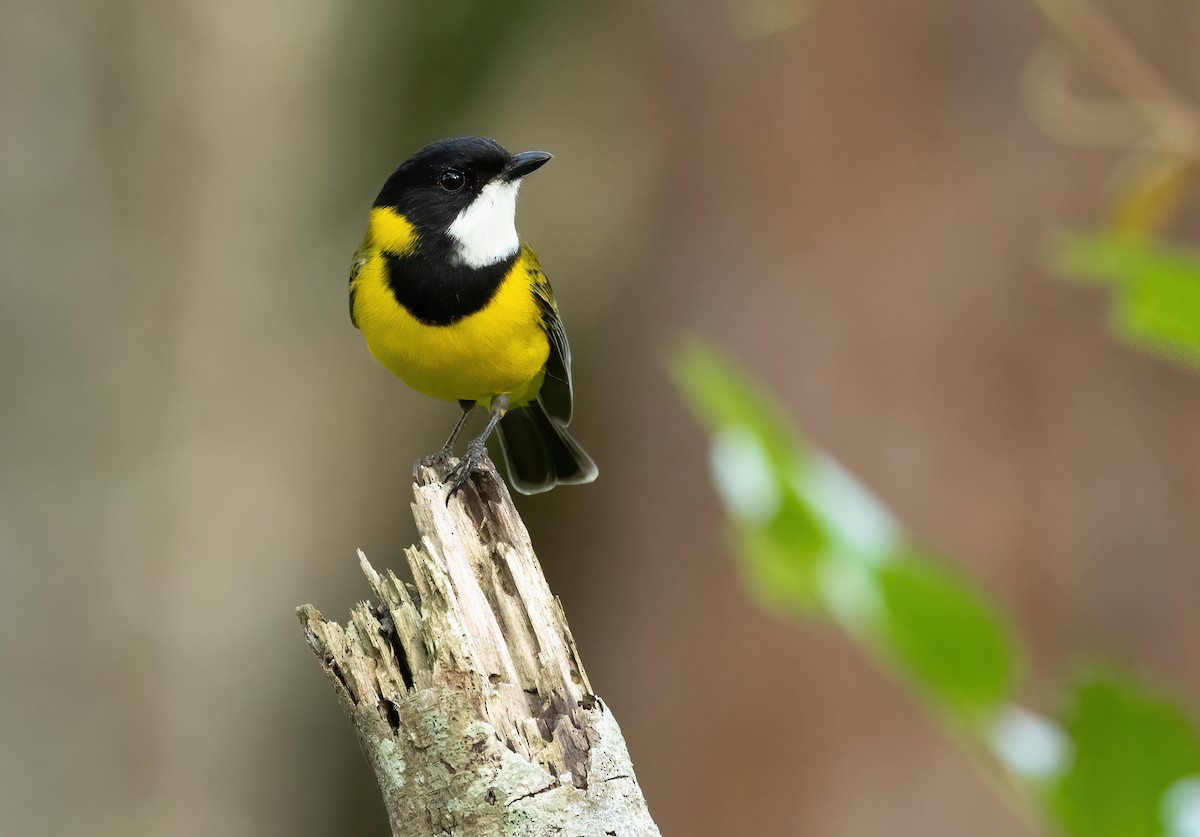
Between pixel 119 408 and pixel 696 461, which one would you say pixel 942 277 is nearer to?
pixel 696 461

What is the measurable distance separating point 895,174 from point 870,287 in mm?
502

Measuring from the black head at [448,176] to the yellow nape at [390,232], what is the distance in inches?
1.2

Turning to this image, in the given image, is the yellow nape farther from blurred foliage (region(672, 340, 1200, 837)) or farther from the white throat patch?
blurred foliage (region(672, 340, 1200, 837))

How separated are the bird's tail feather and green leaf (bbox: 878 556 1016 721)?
136 inches

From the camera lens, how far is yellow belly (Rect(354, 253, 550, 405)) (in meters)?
3.76

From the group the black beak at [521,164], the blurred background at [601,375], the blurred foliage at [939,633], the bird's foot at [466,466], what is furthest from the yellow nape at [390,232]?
the blurred foliage at [939,633]

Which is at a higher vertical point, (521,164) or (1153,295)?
(521,164)

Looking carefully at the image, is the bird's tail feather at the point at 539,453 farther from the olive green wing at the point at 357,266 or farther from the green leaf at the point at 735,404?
the green leaf at the point at 735,404

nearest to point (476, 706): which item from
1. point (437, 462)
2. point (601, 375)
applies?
point (437, 462)

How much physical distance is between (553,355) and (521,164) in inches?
25.4

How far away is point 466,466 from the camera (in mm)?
3168

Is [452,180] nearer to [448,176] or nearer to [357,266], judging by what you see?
[448,176]

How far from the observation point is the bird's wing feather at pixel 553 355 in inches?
164

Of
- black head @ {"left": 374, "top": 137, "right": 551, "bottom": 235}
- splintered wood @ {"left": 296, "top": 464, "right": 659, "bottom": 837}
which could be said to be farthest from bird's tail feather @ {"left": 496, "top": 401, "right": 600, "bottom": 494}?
splintered wood @ {"left": 296, "top": 464, "right": 659, "bottom": 837}
